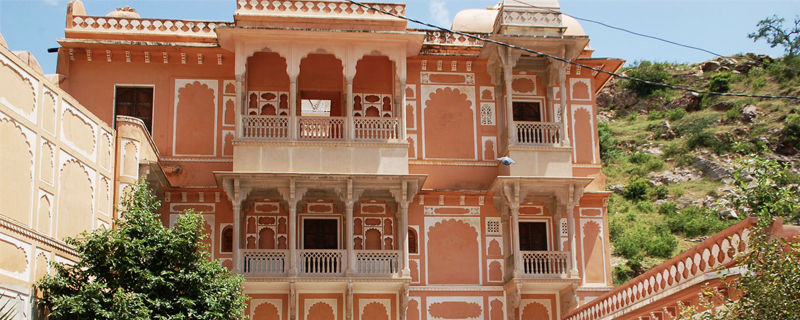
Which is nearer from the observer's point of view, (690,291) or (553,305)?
(690,291)

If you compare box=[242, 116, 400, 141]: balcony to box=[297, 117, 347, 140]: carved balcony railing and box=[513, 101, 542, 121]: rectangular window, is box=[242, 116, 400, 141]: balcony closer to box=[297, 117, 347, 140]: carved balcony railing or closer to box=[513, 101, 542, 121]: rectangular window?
box=[297, 117, 347, 140]: carved balcony railing

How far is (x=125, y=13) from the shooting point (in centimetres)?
2400

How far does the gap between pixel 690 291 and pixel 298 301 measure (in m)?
10.4

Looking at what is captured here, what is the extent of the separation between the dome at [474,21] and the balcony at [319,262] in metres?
6.97

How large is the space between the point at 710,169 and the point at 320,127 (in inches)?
1423

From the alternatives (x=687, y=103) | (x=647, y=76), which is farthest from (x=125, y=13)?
(x=647, y=76)

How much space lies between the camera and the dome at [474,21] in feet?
80.5

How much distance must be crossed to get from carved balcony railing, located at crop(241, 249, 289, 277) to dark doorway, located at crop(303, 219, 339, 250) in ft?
4.62

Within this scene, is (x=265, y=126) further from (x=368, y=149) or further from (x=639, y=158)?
(x=639, y=158)

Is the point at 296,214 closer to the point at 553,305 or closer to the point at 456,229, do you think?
the point at 456,229

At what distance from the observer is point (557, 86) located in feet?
76.9

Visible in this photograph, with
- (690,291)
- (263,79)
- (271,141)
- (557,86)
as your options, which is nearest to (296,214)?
(271,141)

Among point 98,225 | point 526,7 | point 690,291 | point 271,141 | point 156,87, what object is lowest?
point 690,291

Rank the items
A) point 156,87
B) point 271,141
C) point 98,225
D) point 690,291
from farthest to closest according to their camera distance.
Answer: point 156,87
point 271,141
point 98,225
point 690,291
